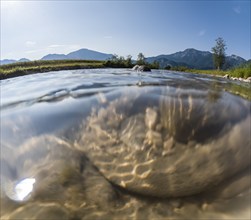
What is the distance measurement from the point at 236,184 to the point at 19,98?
11.7ft

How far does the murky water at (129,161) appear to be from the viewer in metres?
2.27

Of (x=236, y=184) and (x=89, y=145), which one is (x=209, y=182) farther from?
(x=89, y=145)

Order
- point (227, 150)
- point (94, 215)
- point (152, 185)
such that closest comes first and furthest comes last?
point (94, 215) → point (152, 185) → point (227, 150)

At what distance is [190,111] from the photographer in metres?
3.14

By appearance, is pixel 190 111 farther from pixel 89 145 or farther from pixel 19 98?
pixel 19 98

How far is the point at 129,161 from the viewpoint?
266 centimetres

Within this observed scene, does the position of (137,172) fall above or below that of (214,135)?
below

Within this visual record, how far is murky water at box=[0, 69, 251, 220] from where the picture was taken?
7.43ft

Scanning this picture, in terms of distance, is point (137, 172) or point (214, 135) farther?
point (214, 135)

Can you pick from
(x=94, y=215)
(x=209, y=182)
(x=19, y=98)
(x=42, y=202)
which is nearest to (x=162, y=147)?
(x=209, y=182)

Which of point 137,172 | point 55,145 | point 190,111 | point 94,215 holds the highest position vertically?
point 190,111

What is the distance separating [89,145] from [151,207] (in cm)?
92

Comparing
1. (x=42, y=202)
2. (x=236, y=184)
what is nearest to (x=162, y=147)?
(x=236, y=184)

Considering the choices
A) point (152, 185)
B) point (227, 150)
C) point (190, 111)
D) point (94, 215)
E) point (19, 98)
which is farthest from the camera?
point (19, 98)
